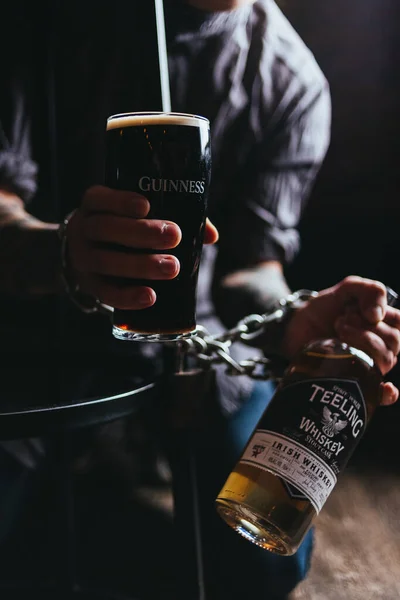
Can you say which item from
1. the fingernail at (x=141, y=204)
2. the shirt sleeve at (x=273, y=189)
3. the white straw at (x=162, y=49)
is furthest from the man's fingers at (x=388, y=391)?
the white straw at (x=162, y=49)

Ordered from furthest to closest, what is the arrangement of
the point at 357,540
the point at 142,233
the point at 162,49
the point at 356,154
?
the point at 356,154 → the point at 357,540 → the point at 162,49 → the point at 142,233

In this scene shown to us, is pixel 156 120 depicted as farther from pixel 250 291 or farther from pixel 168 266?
pixel 250 291

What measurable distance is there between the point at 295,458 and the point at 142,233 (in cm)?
27

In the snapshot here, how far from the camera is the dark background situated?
1.42m

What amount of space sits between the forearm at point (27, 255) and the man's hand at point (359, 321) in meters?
0.35

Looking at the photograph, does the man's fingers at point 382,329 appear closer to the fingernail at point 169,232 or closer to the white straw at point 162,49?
the fingernail at point 169,232

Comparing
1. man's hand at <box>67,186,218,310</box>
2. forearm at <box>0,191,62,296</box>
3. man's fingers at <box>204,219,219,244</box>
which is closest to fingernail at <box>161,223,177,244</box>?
man's hand at <box>67,186,218,310</box>

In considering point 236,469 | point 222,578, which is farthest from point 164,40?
point 222,578

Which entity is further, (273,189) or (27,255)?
(273,189)

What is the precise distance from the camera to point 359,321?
0.80m

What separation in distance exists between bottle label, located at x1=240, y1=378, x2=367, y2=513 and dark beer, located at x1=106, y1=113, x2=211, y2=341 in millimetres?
134

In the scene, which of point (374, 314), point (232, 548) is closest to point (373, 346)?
point (374, 314)

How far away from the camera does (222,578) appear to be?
45.1 inches

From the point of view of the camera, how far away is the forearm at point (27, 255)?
86cm
